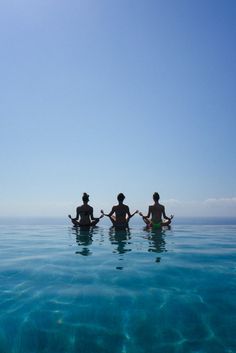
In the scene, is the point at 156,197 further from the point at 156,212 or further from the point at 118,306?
the point at 118,306

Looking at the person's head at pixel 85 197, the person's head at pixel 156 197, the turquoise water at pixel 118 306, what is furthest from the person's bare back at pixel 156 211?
the turquoise water at pixel 118 306

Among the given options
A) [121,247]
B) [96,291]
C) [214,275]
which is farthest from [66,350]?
[121,247]

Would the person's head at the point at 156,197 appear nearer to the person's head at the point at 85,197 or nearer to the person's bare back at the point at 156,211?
the person's bare back at the point at 156,211

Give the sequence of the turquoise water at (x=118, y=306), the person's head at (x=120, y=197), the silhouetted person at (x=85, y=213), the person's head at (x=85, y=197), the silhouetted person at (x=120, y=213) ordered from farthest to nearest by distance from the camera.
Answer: the silhouetted person at (x=85, y=213)
the person's head at (x=85, y=197)
the silhouetted person at (x=120, y=213)
the person's head at (x=120, y=197)
the turquoise water at (x=118, y=306)

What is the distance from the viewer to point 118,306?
182 inches

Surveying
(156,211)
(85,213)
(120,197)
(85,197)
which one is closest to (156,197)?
(156,211)

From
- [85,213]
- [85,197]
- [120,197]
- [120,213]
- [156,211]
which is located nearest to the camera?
[120,197]

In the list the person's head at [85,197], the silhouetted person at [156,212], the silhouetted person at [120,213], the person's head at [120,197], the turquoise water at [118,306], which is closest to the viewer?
the turquoise water at [118,306]

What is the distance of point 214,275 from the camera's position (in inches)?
243

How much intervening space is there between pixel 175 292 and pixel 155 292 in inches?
14.9

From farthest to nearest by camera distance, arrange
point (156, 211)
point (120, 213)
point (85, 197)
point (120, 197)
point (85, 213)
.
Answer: point (156, 211)
point (85, 213)
point (85, 197)
point (120, 213)
point (120, 197)

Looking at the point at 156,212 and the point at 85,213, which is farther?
the point at 156,212

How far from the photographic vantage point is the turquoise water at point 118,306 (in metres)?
3.77

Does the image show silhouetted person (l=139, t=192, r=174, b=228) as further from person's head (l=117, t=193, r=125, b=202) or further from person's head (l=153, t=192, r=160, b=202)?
person's head (l=117, t=193, r=125, b=202)
